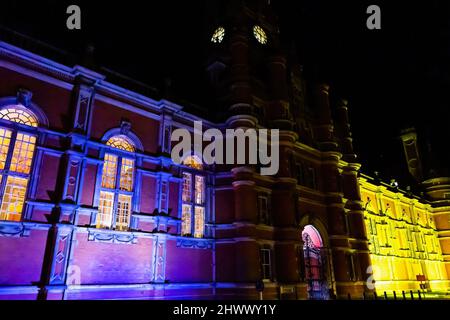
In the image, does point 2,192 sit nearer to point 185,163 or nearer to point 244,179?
point 185,163

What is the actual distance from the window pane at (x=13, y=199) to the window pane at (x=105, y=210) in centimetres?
351

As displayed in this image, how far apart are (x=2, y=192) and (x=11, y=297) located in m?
4.23

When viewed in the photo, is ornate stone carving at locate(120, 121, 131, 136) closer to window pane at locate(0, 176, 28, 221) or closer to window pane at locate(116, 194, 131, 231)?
window pane at locate(116, 194, 131, 231)

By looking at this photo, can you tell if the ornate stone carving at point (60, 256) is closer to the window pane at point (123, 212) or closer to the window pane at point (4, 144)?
the window pane at point (123, 212)

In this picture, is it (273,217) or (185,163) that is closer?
(185,163)

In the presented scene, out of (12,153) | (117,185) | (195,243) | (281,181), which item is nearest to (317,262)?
(281,181)

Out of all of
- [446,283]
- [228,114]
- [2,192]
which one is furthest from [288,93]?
[446,283]

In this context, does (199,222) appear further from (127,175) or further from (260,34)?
(260,34)

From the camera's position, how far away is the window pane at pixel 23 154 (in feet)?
49.6

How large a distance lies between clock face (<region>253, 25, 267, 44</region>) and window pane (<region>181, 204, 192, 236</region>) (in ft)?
55.1

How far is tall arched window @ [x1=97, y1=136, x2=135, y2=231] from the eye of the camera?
17281 mm

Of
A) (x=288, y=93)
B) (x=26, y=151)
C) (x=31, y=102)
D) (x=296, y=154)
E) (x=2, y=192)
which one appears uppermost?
(x=288, y=93)

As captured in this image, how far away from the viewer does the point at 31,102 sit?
15727 mm

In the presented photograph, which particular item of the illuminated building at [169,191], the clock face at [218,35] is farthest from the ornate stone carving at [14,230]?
the clock face at [218,35]
